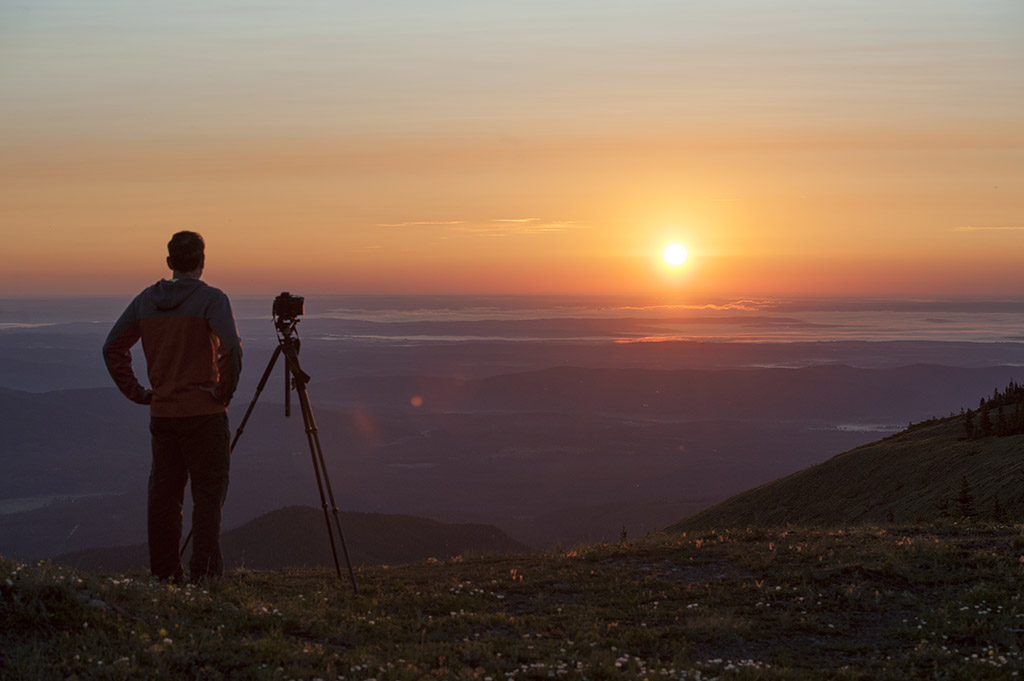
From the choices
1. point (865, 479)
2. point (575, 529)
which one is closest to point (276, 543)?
point (865, 479)

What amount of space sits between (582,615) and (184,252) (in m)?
5.90

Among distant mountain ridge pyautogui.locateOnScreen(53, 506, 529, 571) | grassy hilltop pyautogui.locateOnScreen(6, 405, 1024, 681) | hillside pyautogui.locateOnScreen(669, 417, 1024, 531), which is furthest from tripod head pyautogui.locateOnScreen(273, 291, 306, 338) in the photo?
distant mountain ridge pyautogui.locateOnScreen(53, 506, 529, 571)

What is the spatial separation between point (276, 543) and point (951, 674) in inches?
3937

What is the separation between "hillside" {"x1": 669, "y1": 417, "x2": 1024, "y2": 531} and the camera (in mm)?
22328

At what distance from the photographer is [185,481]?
30.2 feet

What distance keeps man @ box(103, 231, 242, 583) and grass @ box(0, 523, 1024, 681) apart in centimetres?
A: 101

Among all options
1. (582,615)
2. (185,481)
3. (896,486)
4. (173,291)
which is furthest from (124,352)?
(896,486)

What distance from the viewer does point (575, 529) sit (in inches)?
7146

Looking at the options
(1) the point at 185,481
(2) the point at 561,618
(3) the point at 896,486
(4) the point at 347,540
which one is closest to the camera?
(1) the point at 185,481

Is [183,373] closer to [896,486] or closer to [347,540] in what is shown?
[896,486]

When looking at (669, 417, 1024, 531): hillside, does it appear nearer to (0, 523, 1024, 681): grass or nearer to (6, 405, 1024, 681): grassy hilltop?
(6, 405, 1024, 681): grassy hilltop

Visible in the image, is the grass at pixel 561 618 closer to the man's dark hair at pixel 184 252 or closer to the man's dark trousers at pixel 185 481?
the man's dark trousers at pixel 185 481

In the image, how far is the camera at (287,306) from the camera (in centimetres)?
1009

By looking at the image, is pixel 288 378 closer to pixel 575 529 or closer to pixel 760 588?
pixel 760 588
